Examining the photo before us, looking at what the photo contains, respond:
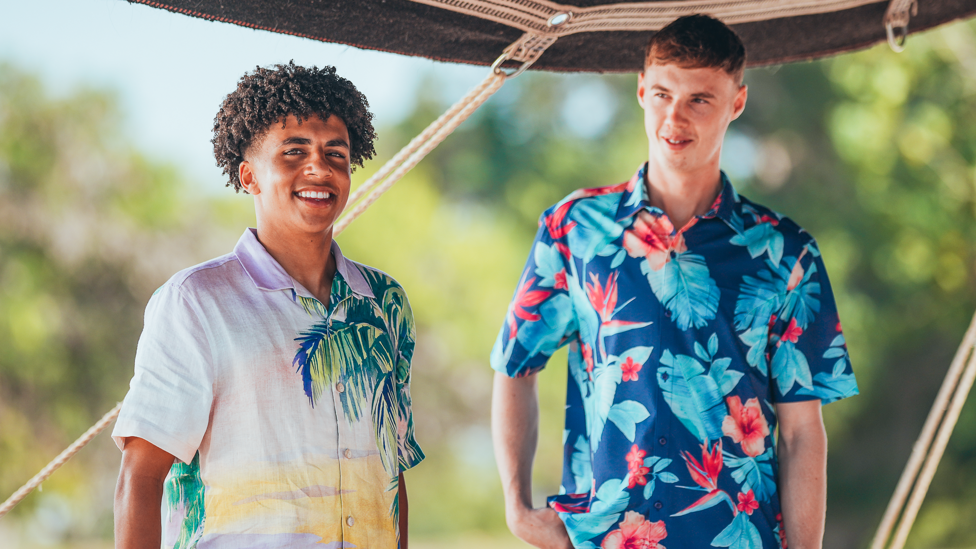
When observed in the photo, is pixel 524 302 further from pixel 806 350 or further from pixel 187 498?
pixel 187 498

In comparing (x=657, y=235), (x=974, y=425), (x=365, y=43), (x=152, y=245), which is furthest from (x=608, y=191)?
(x=152, y=245)

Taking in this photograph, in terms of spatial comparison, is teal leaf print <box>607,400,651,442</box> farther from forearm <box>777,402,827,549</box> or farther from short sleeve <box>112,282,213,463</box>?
short sleeve <box>112,282,213,463</box>

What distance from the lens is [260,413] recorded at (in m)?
1.49

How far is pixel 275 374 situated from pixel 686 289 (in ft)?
2.98

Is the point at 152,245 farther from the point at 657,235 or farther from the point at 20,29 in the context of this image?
the point at 657,235

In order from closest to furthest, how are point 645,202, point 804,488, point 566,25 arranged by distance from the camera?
point 804,488, point 645,202, point 566,25

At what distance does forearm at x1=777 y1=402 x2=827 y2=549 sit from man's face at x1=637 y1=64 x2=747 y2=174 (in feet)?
2.00

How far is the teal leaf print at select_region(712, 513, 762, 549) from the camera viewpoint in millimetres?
1833

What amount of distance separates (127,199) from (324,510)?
39.9 feet

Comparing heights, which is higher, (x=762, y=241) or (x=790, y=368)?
(x=762, y=241)

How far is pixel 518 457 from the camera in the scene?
81.0 inches

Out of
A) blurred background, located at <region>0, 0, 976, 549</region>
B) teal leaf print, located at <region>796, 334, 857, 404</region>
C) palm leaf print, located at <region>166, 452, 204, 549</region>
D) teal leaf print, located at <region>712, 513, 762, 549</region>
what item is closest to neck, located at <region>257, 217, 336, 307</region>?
palm leaf print, located at <region>166, 452, 204, 549</region>

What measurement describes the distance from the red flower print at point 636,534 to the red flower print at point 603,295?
427 mm

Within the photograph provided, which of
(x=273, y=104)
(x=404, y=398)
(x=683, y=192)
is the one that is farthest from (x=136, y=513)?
(x=683, y=192)
